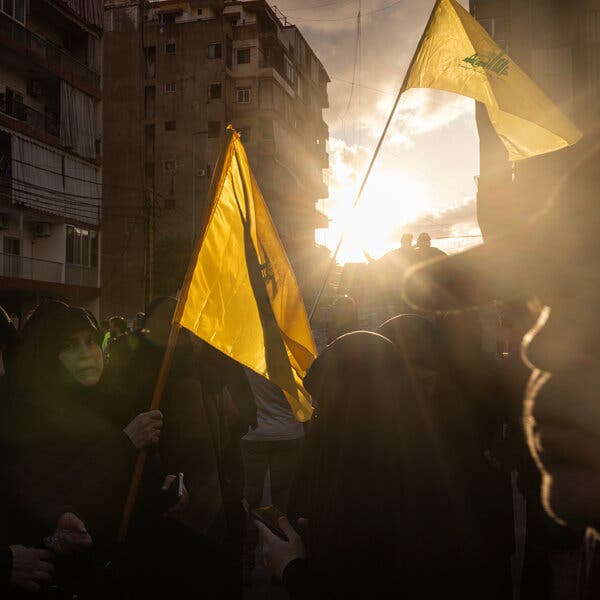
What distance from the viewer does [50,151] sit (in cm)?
2536

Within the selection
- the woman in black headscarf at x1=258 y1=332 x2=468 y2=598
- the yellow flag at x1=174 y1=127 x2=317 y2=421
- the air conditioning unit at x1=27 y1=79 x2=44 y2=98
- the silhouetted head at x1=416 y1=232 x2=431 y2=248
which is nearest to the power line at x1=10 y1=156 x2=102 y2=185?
the air conditioning unit at x1=27 y1=79 x2=44 y2=98

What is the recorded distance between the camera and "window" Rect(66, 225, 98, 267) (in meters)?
27.5

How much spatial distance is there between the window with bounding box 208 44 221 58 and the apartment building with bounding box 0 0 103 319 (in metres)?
14.3

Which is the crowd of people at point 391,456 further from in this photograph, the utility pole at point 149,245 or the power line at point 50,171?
the power line at point 50,171

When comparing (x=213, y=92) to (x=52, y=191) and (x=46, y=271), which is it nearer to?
(x=52, y=191)

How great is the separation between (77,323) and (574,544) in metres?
2.31

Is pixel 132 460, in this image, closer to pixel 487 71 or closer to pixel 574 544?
pixel 574 544

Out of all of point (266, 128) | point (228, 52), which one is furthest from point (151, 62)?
point (266, 128)

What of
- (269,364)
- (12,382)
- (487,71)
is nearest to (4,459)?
(12,382)

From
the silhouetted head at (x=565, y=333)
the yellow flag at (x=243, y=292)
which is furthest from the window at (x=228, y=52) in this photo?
the silhouetted head at (x=565, y=333)

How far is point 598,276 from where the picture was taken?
3.58 ft

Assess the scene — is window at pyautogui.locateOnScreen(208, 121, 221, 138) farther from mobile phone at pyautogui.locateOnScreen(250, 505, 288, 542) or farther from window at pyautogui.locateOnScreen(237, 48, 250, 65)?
mobile phone at pyautogui.locateOnScreen(250, 505, 288, 542)

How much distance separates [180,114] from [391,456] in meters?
43.6

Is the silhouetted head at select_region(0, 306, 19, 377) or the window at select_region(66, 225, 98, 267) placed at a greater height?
the window at select_region(66, 225, 98, 267)
